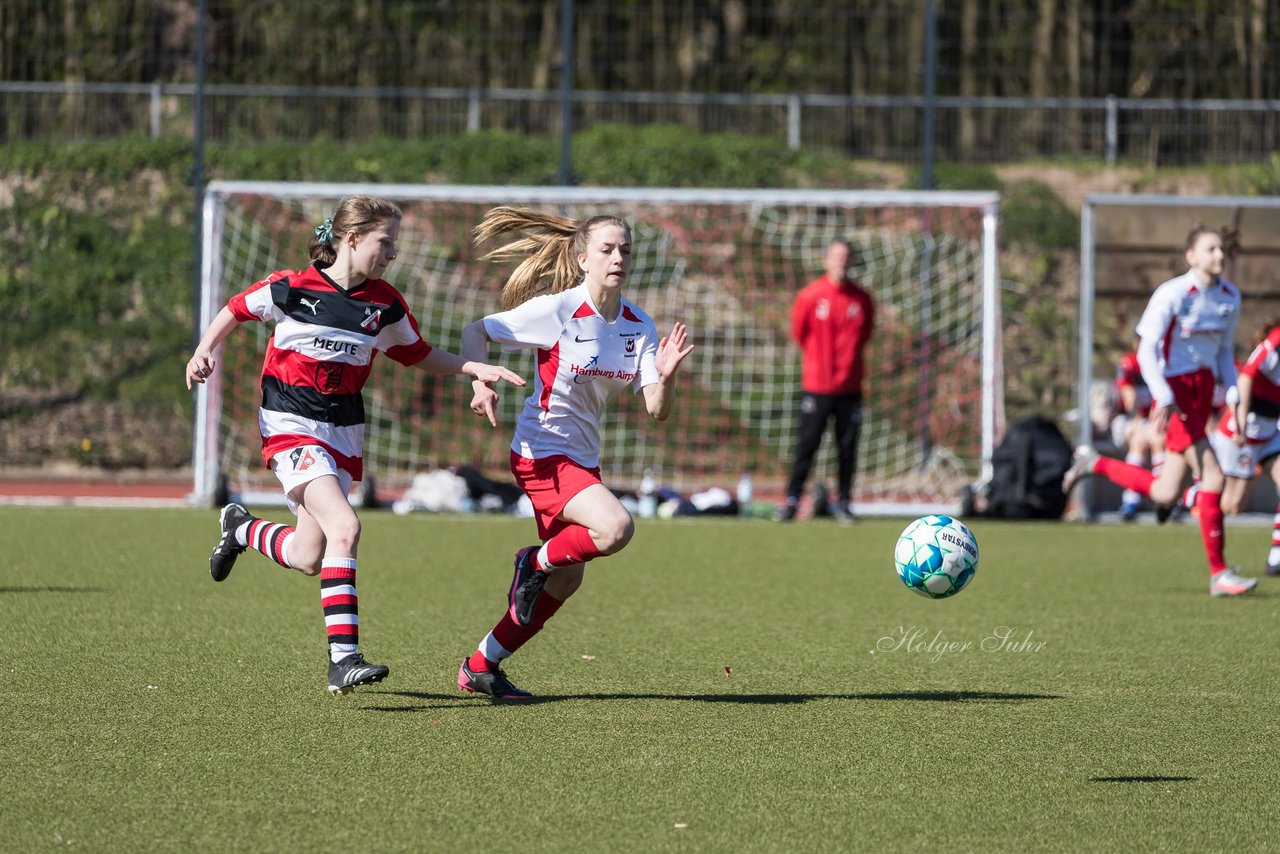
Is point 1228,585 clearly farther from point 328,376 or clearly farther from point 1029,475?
point 328,376

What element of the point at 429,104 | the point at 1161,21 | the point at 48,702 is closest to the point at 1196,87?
the point at 1161,21

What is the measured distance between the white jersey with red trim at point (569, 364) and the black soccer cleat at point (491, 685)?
0.73 metres

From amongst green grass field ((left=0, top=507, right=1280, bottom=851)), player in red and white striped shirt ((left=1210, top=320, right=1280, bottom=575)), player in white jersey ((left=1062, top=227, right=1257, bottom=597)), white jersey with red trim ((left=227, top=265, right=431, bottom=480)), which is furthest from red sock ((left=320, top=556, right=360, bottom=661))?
player in red and white striped shirt ((left=1210, top=320, right=1280, bottom=575))

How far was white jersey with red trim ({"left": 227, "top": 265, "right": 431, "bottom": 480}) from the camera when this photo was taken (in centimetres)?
550

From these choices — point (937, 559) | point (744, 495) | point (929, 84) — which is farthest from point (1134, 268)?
point (937, 559)

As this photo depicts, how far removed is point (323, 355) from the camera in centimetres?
550

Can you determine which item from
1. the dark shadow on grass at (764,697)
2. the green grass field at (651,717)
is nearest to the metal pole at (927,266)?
the green grass field at (651,717)

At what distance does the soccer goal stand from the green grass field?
4.56 m

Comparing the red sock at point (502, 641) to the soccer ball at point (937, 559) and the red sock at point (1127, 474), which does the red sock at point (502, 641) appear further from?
the red sock at point (1127, 474)

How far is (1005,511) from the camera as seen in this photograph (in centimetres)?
1243

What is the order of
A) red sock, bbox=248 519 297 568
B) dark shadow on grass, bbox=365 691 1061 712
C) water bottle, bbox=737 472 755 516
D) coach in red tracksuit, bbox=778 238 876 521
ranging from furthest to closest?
water bottle, bbox=737 472 755 516 < coach in red tracksuit, bbox=778 238 876 521 < red sock, bbox=248 519 297 568 < dark shadow on grass, bbox=365 691 1061 712

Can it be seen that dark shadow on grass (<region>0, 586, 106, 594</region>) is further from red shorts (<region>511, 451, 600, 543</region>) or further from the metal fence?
the metal fence

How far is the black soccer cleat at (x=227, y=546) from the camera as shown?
19.6 feet

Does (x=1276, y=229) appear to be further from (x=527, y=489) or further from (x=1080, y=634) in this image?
(x=527, y=489)
